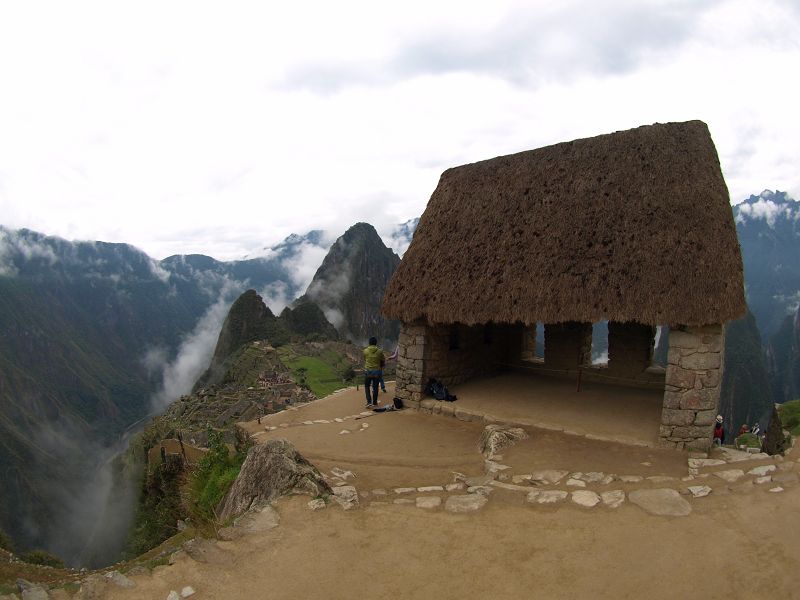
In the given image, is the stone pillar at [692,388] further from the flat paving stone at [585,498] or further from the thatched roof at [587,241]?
the flat paving stone at [585,498]

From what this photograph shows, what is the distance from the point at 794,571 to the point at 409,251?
794cm

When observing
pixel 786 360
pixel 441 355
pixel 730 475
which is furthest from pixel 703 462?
pixel 786 360

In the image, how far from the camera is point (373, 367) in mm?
9797

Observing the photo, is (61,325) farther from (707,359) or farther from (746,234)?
(746,234)

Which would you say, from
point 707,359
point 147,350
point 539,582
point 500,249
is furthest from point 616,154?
point 147,350

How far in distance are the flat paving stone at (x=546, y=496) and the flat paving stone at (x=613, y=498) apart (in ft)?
1.22

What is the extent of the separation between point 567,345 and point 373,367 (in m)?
4.68

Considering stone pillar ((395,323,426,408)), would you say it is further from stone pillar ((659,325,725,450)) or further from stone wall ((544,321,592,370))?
stone pillar ((659,325,725,450))

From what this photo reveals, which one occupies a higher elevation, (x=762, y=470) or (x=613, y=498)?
(x=762, y=470)

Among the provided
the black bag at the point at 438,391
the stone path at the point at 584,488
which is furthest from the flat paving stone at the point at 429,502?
the black bag at the point at 438,391

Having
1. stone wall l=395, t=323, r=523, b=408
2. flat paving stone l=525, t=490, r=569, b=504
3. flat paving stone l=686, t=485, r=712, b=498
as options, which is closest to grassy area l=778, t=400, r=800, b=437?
stone wall l=395, t=323, r=523, b=408

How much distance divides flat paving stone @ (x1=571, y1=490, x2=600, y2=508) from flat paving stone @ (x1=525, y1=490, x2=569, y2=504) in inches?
3.9

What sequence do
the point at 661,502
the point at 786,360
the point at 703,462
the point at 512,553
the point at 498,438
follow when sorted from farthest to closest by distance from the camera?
the point at 786,360 < the point at 498,438 < the point at 703,462 < the point at 661,502 < the point at 512,553

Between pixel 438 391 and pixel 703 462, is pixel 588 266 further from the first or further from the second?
pixel 438 391
